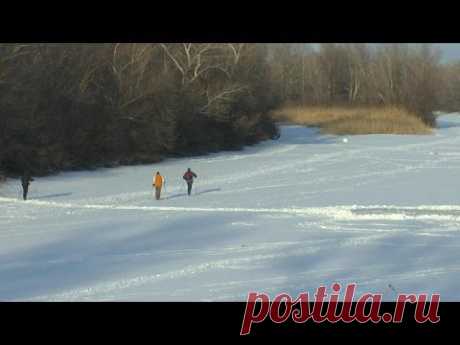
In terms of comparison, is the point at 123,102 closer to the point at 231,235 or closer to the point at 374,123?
the point at 231,235

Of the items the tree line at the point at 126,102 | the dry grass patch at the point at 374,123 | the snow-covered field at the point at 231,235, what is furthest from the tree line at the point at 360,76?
the snow-covered field at the point at 231,235

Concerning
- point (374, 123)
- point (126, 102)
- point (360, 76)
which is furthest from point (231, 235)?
point (360, 76)

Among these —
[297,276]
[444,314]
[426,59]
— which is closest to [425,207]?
[297,276]

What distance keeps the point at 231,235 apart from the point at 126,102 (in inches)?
1036

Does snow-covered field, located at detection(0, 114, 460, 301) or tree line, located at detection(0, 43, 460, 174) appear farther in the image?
tree line, located at detection(0, 43, 460, 174)

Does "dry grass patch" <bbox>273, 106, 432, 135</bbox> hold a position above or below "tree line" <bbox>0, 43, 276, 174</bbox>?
below

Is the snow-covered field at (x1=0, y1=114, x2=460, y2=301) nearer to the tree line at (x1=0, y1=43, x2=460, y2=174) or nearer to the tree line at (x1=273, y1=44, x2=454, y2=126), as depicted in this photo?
the tree line at (x1=0, y1=43, x2=460, y2=174)

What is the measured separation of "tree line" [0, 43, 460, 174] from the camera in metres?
31.0

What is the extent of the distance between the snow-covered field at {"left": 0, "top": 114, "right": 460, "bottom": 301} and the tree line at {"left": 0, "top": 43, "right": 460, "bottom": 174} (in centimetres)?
387

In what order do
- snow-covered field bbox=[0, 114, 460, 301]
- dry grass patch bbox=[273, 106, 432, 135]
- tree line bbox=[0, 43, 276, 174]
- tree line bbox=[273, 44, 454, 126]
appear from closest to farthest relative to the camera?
1. snow-covered field bbox=[0, 114, 460, 301]
2. tree line bbox=[0, 43, 276, 174]
3. dry grass patch bbox=[273, 106, 432, 135]
4. tree line bbox=[273, 44, 454, 126]

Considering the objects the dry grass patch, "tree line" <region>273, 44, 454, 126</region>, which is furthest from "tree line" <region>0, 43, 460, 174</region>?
"tree line" <region>273, 44, 454, 126</region>

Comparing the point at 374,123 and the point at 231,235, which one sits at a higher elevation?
the point at 231,235

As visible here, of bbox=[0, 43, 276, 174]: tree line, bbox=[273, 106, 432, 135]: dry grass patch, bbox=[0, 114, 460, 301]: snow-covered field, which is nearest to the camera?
bbox=[0, 114, 460, 301]: snow-covered field

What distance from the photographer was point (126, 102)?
3953 cm
